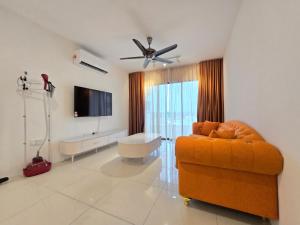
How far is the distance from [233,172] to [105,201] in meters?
1.48

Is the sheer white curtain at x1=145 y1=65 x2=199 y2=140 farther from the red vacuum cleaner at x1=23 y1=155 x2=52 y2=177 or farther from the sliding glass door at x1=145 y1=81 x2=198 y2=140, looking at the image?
the red vacuum cleaner at x1=23 y1=155 x2=52 y2=177

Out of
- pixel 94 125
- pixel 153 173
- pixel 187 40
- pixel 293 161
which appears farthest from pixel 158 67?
pixel 293 161

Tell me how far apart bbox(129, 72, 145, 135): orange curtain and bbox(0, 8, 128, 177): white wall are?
2.04 m

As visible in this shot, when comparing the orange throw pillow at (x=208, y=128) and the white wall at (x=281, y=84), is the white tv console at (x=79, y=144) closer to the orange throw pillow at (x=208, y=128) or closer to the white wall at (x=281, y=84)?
the orange throw pillow at (x=208, y=128)

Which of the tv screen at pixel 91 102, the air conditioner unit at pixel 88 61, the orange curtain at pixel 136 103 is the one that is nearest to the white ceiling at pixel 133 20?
the air conditioner unit at pixel 88 61

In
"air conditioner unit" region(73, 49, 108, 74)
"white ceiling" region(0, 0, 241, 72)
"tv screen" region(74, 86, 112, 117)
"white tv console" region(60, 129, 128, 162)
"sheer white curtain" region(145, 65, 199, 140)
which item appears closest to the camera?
"white ceiling" region(0, 0, 241, 72)

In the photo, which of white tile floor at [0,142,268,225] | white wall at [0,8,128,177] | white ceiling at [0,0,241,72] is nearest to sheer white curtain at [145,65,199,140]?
white ceiling at [0,0,241,72]

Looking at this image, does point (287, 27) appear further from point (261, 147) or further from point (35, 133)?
point (35, 133)

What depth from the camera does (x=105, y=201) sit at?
1.76 meters

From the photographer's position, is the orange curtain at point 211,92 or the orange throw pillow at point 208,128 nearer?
the orange throw pillow at point 208,128

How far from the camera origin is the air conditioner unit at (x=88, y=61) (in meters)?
3.42

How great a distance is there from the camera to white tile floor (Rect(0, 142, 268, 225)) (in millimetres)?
1452

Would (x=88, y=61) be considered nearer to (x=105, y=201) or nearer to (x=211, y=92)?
(x=105, y=201)

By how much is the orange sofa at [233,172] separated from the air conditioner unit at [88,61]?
10.4ft
